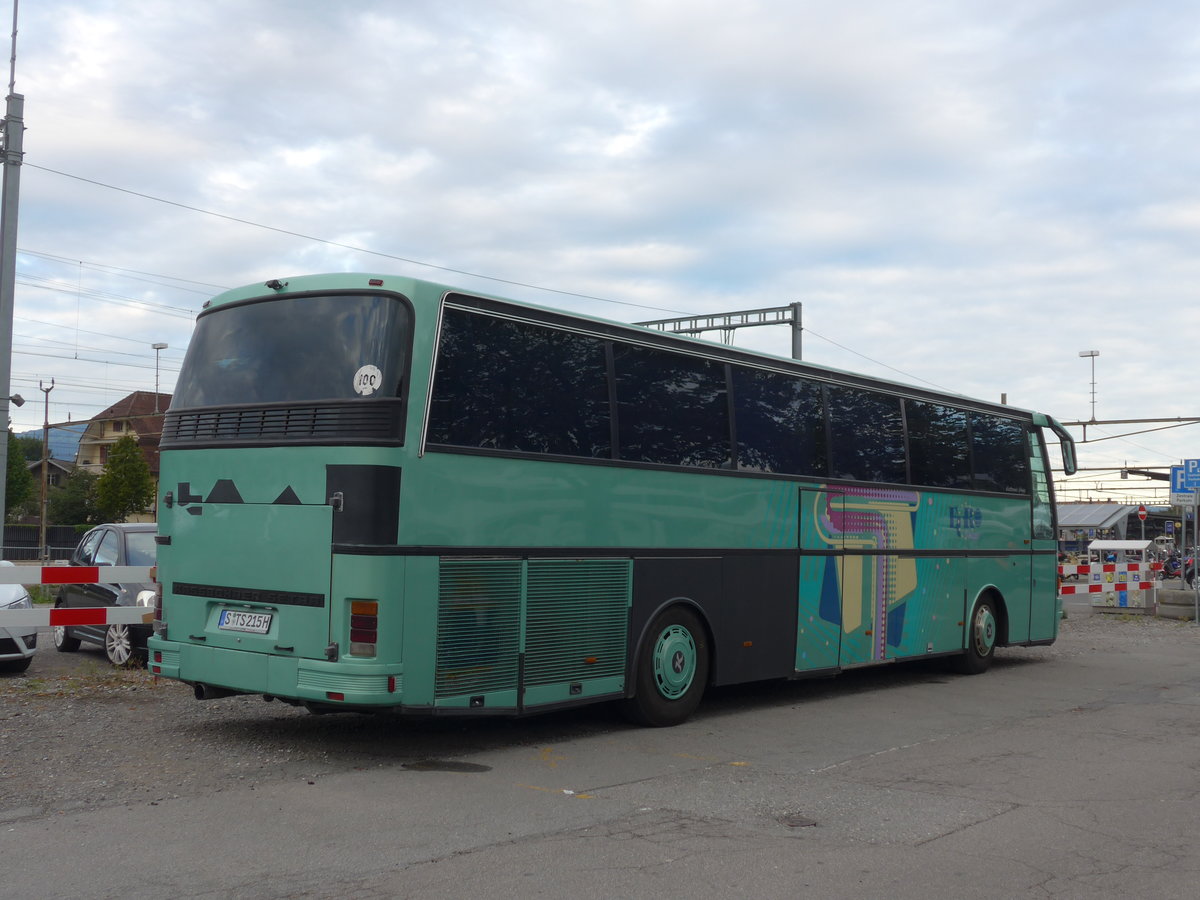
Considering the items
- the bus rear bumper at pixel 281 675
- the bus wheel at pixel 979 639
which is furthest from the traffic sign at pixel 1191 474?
the bus rear bumper at pixel 281 675

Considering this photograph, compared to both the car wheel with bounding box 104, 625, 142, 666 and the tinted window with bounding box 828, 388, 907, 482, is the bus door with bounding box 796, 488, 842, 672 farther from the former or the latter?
the car wheel with bounding box 104, 625, 142, 666

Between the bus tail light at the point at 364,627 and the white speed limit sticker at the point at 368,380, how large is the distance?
1.42m

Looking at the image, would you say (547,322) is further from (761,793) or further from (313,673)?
(761,793)

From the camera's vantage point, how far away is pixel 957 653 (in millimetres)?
14469

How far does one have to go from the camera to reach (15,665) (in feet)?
40.8

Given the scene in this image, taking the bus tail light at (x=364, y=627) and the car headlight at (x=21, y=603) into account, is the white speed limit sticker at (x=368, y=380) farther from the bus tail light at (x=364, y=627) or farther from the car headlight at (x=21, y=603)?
the car headlight at (x=21, y=603)

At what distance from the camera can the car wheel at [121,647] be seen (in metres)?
12.7

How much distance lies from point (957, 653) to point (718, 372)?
5879 mm

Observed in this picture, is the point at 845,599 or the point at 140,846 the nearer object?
the point at 140,846

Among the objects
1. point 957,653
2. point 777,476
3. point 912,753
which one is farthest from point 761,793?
point 957,653

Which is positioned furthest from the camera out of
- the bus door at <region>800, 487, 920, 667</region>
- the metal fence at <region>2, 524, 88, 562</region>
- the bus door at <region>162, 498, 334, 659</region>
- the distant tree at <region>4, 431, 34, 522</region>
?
the distant tree at <region>4, 431, 34, 522</region>

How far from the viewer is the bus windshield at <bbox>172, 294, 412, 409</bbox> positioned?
8.11 m

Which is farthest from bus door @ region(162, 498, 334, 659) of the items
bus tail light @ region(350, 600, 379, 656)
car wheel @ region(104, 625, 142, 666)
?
car wheel @ region(104, 625, 142, 666)

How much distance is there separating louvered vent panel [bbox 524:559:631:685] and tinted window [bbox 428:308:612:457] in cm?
93
